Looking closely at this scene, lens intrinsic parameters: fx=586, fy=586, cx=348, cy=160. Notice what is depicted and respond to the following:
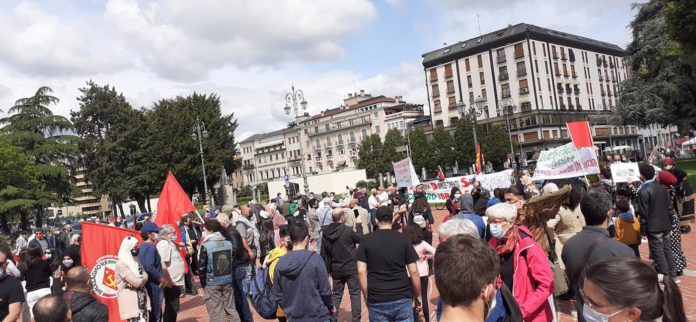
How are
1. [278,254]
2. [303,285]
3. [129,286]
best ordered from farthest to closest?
Answer: [129,286] → [278,254] → [303,285]

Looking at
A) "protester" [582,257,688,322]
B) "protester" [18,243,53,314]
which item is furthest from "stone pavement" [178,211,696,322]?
"protester" [582,257,688,322]

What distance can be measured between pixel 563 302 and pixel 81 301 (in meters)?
6.25

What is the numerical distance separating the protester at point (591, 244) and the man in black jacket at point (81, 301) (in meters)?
3.69

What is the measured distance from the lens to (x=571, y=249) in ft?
13.8

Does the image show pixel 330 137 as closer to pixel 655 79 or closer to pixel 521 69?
pixel 521 69

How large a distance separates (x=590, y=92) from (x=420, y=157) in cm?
2957

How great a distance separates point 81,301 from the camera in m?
4.84

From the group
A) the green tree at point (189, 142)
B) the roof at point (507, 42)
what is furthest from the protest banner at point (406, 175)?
the roof at point (507, 42)

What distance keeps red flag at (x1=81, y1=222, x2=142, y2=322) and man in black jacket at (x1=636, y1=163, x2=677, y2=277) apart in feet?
22.8

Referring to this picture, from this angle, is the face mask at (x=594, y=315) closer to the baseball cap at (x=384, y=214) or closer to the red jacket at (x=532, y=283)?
the red jacket at (x=532, y=283)

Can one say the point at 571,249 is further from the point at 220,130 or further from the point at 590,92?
the point at 590,92

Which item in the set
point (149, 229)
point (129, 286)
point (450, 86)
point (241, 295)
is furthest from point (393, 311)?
point (450, 86)

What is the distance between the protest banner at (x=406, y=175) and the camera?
21906mm

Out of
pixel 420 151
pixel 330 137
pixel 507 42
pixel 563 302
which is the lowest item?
pixel 563 302
